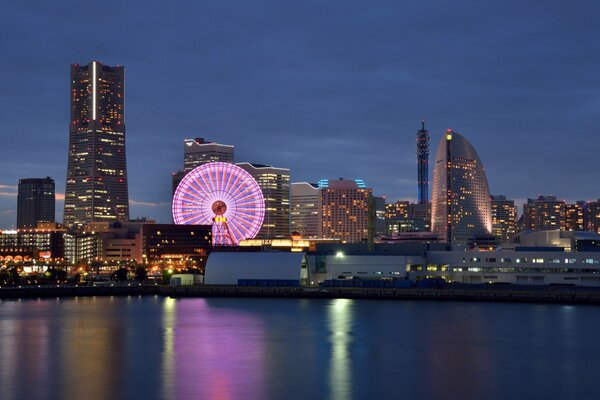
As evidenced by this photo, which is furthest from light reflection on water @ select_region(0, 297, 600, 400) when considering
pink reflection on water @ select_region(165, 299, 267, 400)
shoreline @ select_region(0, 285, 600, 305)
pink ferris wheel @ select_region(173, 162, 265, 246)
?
pink ferris wheel @ select_region(173, 162, 265, 246)

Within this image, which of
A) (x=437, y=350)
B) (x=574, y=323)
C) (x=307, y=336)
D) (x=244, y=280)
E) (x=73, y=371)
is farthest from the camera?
(x=244, y=280)

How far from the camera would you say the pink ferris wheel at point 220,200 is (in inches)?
4427

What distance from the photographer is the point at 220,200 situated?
372 feet

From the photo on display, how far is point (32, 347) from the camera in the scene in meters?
49.7

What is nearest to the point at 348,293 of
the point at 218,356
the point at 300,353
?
the point at 300,353

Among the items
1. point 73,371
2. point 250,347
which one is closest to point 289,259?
point 250,347

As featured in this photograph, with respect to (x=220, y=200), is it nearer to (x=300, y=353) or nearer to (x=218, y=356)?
(x=300, y=353)

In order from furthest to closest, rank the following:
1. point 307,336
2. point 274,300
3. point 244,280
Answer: point 244,280
point 274,300
point 307,336

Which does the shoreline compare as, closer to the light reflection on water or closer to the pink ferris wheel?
the light reflection on water

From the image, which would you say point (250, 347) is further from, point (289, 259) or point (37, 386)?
point (289, 259)

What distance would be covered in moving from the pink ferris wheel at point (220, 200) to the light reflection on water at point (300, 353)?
38.7 metres

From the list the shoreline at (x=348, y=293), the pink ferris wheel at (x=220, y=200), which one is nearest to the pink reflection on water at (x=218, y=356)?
the shoreline at (x=348, y=293)

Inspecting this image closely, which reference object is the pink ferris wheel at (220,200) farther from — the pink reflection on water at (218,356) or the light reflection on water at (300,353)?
the pink reflection on water at (218,356)

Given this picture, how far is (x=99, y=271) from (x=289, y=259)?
3439 inches
